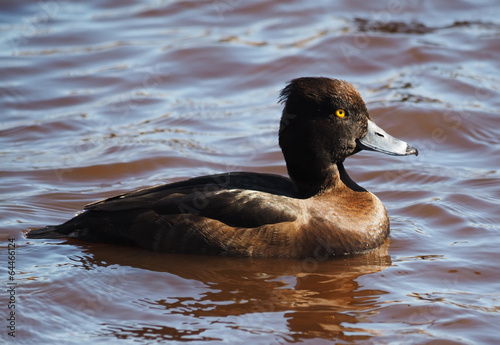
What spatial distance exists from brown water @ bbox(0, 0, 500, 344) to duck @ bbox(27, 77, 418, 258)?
14cm

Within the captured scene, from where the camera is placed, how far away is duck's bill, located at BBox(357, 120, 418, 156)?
6.53 metres

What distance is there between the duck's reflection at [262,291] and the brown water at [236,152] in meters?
0.02

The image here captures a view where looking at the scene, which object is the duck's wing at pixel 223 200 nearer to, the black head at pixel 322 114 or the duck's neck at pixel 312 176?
the duck's neck at pixel 312 176

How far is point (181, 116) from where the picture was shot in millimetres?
9570

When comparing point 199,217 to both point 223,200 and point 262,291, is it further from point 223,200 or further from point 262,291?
point 262,291

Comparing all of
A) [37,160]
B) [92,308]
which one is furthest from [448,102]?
[92,308]

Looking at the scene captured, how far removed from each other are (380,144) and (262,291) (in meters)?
1.71

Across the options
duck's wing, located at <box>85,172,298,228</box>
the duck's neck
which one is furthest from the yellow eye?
duck's wing, located at <box>85,172,298,228</box>

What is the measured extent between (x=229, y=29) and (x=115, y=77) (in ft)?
8.06

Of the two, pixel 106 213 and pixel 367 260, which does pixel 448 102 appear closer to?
pixel 367 260

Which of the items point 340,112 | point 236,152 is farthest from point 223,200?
point 236,152

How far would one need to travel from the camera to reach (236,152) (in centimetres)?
866

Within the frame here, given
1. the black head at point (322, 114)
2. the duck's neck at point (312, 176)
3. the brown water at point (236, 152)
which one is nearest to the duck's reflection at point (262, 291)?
the brown water at point (236, 152)

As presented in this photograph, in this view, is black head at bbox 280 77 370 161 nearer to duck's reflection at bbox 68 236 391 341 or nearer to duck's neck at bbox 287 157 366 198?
duck's neck at bbox 287 157 366 198
